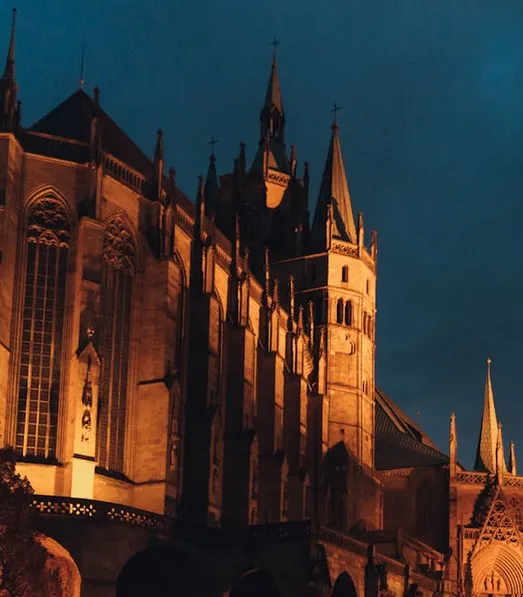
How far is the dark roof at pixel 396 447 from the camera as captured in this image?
73000 mm

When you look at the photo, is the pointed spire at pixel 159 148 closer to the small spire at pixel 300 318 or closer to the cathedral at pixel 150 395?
the cathedral at pixel 150 395

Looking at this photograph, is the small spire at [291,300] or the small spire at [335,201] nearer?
the small spire at [291,300]

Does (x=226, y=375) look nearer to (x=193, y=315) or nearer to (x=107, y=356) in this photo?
Answer: (x=193, y=315)

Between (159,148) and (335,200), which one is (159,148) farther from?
(335,200)

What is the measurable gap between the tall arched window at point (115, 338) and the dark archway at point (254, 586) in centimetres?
559

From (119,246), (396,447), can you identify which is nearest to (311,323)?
(396,447)

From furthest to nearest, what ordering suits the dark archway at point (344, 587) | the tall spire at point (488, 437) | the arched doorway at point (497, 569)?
the tall spire at point (488, 437), the arched doorway at point (497, 569), the dark archway at point (344, 587)

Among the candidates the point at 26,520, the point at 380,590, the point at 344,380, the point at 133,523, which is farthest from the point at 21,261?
the point at 344,380

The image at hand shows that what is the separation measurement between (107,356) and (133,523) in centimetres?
778

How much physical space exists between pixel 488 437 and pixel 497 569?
43.7 feet

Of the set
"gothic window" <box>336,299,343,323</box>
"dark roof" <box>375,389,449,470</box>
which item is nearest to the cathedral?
"gothic window" <box>336,299,343,323</box>

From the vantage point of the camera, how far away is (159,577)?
45.0 meters

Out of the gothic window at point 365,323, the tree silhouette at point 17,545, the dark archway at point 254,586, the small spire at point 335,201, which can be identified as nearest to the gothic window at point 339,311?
the gothic window at point 365,323

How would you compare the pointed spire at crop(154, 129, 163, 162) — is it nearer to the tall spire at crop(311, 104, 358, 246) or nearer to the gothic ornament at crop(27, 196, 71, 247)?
the gothic ornament at crop(27, 196, 71, 247)
